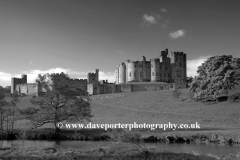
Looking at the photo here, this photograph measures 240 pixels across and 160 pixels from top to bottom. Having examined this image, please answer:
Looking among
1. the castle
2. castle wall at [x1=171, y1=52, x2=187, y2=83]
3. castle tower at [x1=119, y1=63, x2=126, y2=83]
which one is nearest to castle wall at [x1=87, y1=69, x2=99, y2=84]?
the castle

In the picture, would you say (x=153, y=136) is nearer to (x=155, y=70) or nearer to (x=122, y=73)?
(x=155, y=70)

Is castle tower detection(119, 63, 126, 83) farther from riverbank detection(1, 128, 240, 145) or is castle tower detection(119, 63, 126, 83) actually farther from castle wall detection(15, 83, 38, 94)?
riverbank detection(1, 128, 240, 145)

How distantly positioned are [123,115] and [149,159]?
3315 cm

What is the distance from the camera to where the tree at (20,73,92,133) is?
33.7 metres

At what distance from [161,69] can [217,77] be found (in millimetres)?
48484

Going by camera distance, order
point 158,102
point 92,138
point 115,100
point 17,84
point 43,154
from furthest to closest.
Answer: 1. point 17,84
2. point 115,100
3. point 158,102
4. point 92,138
5. point 43,154

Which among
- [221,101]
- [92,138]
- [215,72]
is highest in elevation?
[215,72]

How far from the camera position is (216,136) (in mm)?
29328

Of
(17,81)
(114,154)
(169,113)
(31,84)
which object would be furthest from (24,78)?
(114,154)

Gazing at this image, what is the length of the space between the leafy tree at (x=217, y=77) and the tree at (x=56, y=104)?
2732 cm

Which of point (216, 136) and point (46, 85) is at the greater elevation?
point (46, 85)

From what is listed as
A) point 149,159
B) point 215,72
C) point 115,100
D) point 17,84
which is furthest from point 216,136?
point 17,84

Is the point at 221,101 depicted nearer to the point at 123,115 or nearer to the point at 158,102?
the point at 158,102

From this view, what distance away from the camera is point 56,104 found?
34.8 m
